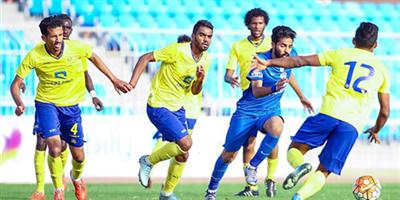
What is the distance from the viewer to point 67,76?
1375cm

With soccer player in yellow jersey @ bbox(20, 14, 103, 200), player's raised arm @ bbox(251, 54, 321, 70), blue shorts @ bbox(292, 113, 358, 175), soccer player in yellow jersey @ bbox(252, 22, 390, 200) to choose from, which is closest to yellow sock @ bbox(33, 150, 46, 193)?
soccer player in yellow jersey @ bbox(20, 14, 103, 200)

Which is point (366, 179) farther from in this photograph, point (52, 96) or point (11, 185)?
point (11, 185)

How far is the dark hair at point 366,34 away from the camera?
1146cm

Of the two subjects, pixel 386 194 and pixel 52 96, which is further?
pixel 386 194

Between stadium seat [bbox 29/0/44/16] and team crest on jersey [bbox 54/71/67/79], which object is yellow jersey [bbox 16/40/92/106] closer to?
team crest on jersey [bbox 54/71/67/79]

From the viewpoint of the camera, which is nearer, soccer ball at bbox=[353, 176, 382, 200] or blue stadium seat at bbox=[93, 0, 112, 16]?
soccer ball at bbox=[353, 176, 382, 200]

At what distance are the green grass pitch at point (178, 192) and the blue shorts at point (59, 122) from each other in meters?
1.40

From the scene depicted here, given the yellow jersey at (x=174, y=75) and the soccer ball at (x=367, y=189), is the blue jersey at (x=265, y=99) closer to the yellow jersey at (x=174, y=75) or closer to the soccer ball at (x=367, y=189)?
the yellow jersey at (x=174, y=75)

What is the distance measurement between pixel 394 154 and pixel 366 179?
11.3 meters

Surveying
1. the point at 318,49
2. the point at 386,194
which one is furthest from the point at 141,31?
the point at 386,194

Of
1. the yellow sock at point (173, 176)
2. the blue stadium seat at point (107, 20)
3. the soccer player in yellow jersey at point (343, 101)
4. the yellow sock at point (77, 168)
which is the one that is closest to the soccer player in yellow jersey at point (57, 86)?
the yellow sock at point (77, 168)

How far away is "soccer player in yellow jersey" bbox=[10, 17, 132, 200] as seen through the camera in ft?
43.9

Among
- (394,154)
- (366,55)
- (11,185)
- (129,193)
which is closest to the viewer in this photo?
(366,55)

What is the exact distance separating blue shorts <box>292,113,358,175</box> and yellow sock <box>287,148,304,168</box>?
0.25 meters
